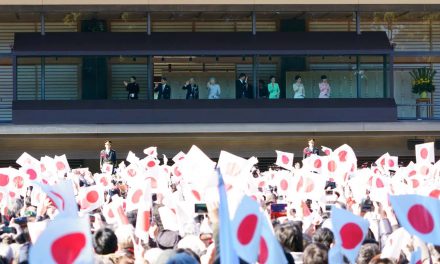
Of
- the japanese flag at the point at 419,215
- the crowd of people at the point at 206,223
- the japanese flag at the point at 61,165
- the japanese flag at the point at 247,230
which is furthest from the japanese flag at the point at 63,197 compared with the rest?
the japanese flag at the point at 61,165

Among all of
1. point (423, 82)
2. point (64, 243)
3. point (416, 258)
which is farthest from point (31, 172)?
point (423, 82)

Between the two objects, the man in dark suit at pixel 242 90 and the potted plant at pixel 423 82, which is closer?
the man in dark suit at pixel 242 90

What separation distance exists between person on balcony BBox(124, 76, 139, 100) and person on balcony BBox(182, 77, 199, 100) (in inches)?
63.7

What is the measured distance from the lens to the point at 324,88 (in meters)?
42.0

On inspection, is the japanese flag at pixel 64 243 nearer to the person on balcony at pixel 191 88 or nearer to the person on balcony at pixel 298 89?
the person on balcony at pixel 191 88

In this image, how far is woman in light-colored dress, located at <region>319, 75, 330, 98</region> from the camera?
4191 cm

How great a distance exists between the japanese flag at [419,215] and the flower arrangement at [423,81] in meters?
34.2

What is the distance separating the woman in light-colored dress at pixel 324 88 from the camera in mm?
41906

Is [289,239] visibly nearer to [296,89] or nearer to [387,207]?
[387,207]

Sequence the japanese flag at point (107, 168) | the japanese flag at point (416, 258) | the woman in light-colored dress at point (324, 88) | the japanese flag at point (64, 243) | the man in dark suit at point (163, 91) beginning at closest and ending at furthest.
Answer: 1. the japanese flag at point (64, 243)
2. the japanese flag at point (416, 258)
3. the japanese flag at point (107, 168)
4. the woman in light-colored dress at point (324, 88)
5. the man in dark suit at point (163, 91)

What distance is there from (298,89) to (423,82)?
15.4 feet

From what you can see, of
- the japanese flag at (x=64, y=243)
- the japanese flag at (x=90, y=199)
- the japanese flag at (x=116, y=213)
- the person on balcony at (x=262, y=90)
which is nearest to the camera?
the japanese flag at (x=64, y=243)

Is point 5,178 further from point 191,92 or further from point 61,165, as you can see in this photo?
point 191,92

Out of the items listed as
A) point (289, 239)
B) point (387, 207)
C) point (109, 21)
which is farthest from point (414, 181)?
point (109, 21)
